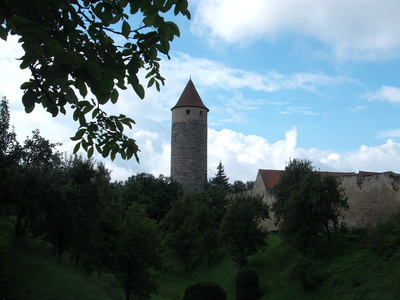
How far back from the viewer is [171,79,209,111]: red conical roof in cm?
5631

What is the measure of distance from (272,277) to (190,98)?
33.2 m

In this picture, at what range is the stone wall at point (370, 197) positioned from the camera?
1065 inches

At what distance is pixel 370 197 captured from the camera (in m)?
28.6

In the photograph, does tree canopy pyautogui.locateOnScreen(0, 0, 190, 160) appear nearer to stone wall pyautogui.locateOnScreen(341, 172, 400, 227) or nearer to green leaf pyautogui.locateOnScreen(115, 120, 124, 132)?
green leaf pyautogui.locateOnScreen(115, 120, 124, 132)

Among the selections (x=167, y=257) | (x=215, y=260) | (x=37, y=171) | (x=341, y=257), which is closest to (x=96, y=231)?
(x=37, y=171)

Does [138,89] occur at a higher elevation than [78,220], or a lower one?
higher

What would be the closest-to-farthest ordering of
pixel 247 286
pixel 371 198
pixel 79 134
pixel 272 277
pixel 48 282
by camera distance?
1. pixel 79 134
2. pixel 48 282
3. pixel 247 286
4. pixel 272 277
5. pixel 371 198

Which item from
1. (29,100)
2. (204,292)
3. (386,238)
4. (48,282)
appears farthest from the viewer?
(204,292)

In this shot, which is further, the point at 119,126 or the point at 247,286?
the point at 247,286

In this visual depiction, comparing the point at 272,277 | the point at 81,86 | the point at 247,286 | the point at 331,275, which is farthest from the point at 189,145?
the point at 81,86

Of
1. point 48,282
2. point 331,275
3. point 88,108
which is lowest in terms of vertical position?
point 331,275

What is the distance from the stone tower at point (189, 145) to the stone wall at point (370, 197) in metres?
25.2

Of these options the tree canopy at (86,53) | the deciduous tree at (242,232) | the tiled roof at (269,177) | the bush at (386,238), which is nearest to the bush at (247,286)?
the deciduous tree at (242,232)

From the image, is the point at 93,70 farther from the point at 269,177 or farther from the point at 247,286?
the point at 269,177
